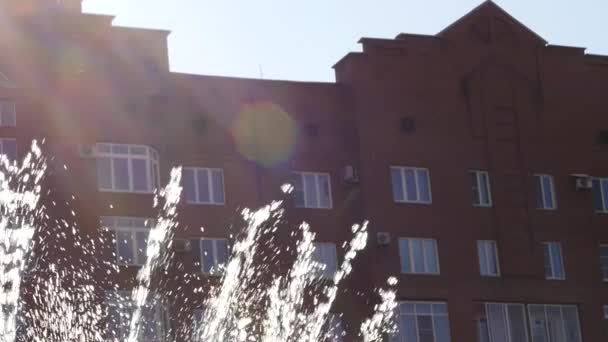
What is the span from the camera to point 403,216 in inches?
1881

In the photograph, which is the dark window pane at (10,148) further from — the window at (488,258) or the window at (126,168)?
the window at (488,258)

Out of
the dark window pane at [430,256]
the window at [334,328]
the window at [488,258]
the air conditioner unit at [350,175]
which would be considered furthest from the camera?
the window at [488,258]

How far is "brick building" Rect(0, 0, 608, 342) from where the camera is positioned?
147 ft

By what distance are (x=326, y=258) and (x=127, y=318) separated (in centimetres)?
558

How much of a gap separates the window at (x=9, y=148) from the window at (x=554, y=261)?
49.0ft

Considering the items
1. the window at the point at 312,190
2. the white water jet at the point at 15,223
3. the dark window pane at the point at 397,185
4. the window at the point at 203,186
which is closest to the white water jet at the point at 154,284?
the white water jet at the point at 15,223

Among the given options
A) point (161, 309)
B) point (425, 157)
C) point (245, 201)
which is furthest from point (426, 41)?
point (161, 309)

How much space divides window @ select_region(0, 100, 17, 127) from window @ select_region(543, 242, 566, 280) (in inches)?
591

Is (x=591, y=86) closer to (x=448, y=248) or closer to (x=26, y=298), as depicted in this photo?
(x=448, y=248)

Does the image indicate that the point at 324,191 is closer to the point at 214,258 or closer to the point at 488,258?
the point at 214,258

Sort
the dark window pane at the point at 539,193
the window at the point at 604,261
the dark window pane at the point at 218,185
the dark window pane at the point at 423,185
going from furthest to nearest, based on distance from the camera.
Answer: the window at the point at 604,261 → the dark window pane at the point at 539,193 → the dark window pane at the point at 423,185 → the dark window pane at the point at 218,185

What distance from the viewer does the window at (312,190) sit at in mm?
46844

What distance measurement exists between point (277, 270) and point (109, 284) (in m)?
4.30

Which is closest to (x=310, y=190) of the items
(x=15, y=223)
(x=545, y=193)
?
(x=545, y=193)
